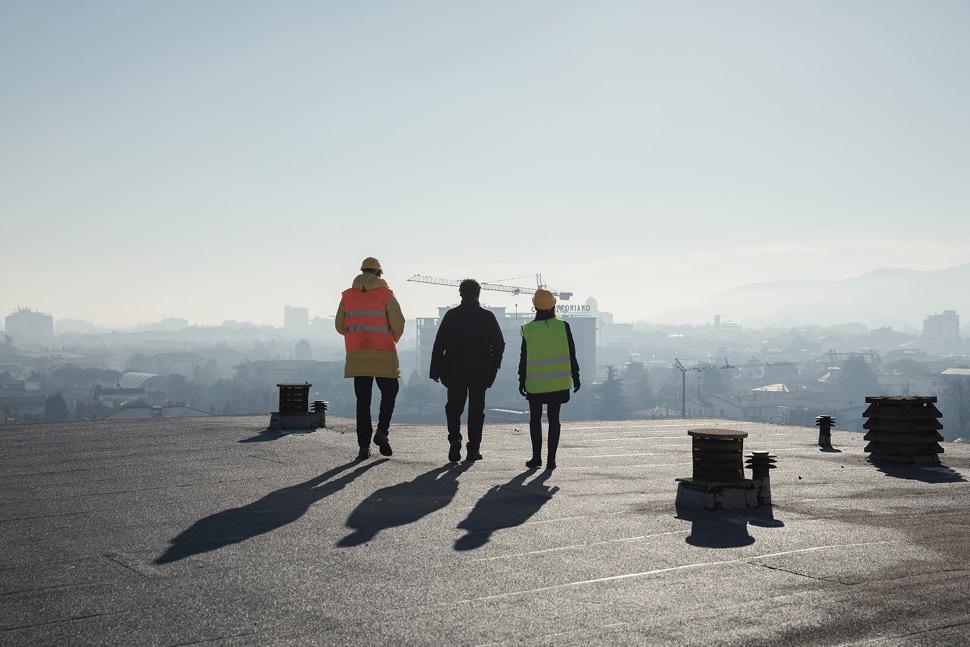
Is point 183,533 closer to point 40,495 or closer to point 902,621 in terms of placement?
point 40,495

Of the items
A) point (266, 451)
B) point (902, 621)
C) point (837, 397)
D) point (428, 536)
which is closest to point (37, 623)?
point (428, 536)

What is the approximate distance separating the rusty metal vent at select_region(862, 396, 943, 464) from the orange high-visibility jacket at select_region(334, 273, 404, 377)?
570 centimetres

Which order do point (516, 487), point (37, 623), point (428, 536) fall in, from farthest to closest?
point (516, 487)
point (428, 536)
point (37, 623)

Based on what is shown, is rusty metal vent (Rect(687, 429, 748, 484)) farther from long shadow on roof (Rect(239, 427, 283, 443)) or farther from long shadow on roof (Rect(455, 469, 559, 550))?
long shadow on roof (Rect(239, 427, 283, 443))

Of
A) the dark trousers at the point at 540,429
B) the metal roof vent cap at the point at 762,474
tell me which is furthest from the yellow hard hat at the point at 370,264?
the metal roof vent cap at the point at 762,474

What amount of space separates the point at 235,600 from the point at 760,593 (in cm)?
259

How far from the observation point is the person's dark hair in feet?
35.1

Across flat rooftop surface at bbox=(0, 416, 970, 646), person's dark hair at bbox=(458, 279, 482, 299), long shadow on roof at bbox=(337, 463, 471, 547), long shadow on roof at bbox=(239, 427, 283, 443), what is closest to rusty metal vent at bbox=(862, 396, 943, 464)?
flat rooftop surface at bbox=(0, 416, 970, 646)

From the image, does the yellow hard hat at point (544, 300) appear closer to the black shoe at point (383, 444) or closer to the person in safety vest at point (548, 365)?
the person in safety vest at point (548, 365)

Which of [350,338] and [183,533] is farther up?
[350,338]

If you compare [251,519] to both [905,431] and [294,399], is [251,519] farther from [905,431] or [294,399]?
[905,431]

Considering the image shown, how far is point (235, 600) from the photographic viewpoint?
14.1 feet

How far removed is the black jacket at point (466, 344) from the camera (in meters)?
10.8

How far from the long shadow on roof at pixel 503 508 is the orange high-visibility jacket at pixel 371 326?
237 cm
